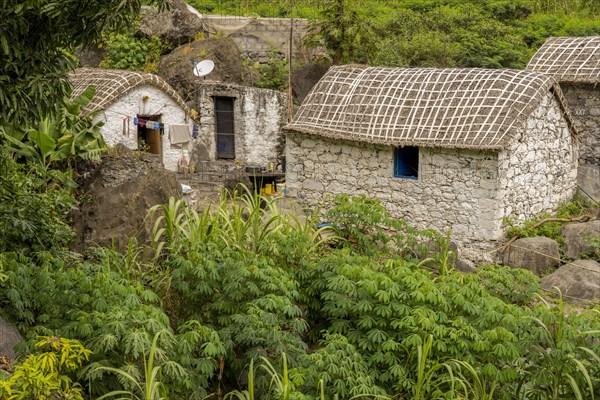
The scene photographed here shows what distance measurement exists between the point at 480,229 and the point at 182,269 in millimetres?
8031

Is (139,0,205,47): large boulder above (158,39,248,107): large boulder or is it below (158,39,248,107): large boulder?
above

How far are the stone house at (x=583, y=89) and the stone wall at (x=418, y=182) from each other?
13.2 feet

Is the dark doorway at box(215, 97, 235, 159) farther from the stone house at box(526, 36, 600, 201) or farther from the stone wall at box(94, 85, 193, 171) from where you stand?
the stone house at box(526, 36, 600, 201)

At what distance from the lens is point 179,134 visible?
1866cm

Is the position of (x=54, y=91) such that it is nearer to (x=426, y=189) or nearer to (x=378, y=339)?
(x=378, y=339)

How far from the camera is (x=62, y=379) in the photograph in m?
6.40

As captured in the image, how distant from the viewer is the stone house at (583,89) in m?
17.4

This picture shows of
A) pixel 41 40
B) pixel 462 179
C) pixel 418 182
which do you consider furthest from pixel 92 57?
pixel 41 40

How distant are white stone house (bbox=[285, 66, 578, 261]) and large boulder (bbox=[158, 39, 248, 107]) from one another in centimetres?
531

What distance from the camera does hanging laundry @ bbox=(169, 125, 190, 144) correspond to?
18484 millimetres

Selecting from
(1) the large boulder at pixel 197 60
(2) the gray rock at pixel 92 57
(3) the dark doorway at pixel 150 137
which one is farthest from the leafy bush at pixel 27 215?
(2) the gray rock at pixel 92 57

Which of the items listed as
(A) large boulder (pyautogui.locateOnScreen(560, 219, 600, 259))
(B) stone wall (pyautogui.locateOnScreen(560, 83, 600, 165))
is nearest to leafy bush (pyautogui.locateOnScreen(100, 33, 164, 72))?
(B) stone wall (pyautogui.locateOnScreen(560, 83, 600, 165))

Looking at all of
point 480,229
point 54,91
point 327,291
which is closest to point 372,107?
point 480,229

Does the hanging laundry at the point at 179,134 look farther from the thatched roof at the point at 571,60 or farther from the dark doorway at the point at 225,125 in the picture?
the thatched roof at the point at 571,60
